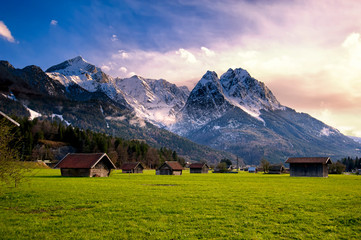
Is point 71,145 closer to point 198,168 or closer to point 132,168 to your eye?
point 132,168

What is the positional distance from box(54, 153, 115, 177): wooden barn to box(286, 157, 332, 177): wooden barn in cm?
6585

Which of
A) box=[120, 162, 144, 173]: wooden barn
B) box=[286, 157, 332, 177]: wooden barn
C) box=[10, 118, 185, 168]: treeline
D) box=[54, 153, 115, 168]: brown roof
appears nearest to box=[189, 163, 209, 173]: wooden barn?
box=[120, 162, 144, 173]: wooden barn

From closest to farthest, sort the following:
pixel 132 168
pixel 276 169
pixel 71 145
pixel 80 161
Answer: pixel 80 161 → pixel 132 168 → pixel 276 169 → pixel 71 145

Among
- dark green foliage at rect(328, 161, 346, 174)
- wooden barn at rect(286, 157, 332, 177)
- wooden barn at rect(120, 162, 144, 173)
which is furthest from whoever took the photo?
dark green foliage at rect(328, 161, 346, 174)

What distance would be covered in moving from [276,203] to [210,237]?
1326cm

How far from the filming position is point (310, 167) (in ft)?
315

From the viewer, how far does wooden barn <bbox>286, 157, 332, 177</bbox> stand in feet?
307

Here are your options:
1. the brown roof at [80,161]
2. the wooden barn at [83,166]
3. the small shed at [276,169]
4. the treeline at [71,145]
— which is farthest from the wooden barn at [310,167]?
the treeline at [71,145]

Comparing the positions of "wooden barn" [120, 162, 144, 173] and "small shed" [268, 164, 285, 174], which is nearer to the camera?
"wooden barn" [120, 162, 144, 173]

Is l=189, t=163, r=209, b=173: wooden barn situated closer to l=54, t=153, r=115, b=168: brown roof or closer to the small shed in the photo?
the small shed

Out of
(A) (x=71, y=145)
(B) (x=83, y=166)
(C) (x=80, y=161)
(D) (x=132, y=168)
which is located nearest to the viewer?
(B) (x=83, y=166)

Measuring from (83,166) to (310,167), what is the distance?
73680mm

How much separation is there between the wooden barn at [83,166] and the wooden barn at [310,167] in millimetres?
65849

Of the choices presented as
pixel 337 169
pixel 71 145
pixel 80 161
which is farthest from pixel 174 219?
pixel 71 145
